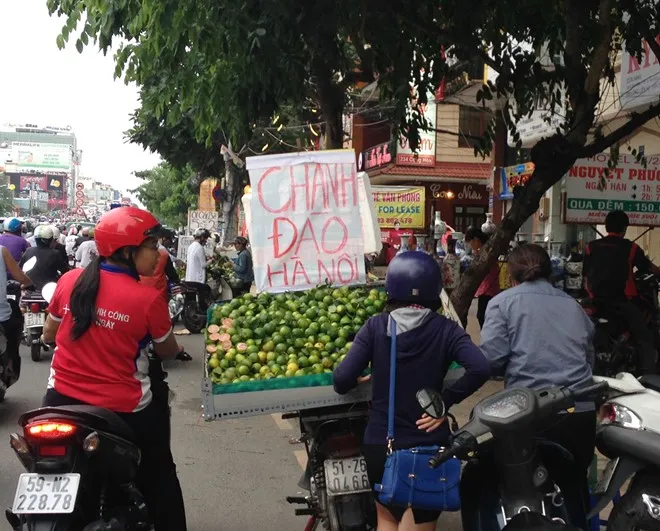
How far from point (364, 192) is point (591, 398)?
103 inches

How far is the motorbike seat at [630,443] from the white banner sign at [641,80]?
6.43 meters

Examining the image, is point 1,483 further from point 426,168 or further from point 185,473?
point 426,168

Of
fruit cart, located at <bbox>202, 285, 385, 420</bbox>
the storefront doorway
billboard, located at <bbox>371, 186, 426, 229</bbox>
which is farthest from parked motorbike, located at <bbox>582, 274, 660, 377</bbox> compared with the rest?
the storefront doorway

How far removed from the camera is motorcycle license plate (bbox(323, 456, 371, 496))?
3.86m

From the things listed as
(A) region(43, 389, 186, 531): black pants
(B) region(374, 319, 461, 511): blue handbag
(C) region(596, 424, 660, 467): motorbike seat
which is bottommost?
(A) region(43, 389, 186, 531): black pants

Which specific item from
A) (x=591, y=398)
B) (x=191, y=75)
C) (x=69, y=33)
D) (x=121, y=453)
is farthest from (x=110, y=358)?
(x=191, y=75)

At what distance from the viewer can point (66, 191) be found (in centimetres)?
18238

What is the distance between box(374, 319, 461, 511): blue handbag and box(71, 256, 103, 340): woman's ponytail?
4.66 feet

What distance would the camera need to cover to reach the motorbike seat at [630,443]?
333 cm

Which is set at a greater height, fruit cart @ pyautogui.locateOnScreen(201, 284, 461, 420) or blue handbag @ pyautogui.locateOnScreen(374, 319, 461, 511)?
fruit cart @ pyautogui.locateOnScreen(201, 284, 461, 420)

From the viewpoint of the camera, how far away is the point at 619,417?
11.6 ft

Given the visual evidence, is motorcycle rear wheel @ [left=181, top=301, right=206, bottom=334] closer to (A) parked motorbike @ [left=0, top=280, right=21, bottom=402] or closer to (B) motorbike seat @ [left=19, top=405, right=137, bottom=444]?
(A) parked motorbike @ [left=0, top=280, right=21, bottom=402]

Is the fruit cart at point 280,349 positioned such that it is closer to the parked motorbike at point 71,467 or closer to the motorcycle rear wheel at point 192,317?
the parked motorbike at point 71,467

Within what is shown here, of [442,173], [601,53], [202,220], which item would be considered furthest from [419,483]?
[202,220]
